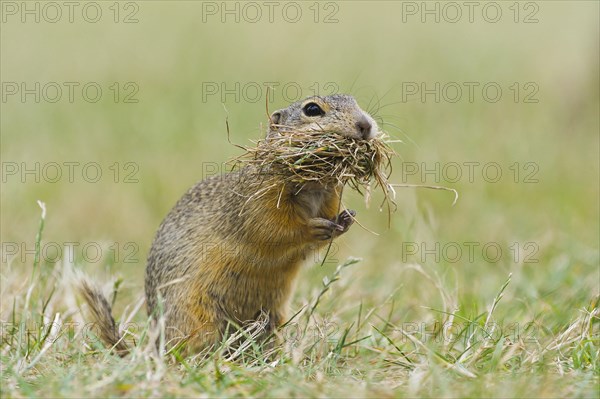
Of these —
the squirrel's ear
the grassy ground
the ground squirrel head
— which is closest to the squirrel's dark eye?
the ground squirrel head

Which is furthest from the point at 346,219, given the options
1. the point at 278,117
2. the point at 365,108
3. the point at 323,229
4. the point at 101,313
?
the point at 365,108

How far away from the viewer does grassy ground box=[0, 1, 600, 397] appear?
430 centimetres

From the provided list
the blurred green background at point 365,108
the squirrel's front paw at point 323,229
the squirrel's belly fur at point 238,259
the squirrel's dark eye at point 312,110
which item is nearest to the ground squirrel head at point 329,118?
the squirrel's dark eye at point 312,110

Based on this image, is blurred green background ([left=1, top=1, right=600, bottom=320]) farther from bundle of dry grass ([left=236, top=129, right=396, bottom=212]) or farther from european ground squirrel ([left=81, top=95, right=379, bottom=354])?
european ground squirrel ([left=81, top=95, right=379, bottom=354])

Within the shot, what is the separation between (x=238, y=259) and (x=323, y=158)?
96cm

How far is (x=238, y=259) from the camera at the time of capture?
5.38m

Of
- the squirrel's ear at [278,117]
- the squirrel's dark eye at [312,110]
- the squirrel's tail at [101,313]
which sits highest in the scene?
the squirrel's dark eye at [312,110]

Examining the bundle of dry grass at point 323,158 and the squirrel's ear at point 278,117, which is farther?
the squirrel's ear at point 278,117

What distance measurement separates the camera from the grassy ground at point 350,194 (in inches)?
169

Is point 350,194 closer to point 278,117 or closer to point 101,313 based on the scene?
point 278,117

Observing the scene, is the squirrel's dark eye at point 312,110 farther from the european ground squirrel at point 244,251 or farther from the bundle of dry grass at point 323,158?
the bundle of dry grass at point 323,158

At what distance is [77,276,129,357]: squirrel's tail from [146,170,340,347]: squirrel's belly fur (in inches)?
10.4

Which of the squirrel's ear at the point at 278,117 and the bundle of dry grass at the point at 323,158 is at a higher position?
the squirrel's ear at the point at 278,117

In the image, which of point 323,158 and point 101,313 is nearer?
point 323,158
